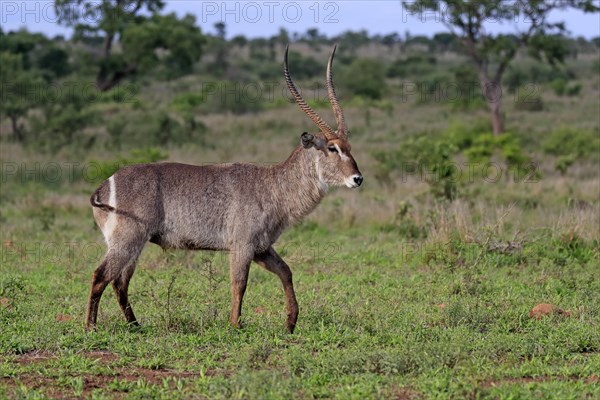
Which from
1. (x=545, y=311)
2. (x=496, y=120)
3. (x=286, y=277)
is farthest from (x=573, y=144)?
(x=286, y=277)

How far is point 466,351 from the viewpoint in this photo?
604 centimetres

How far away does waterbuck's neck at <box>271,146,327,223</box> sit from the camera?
7273 mm

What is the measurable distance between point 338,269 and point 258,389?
490cm

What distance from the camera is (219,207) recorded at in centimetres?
712

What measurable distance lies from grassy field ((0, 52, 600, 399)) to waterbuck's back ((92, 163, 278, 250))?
0.40 metres

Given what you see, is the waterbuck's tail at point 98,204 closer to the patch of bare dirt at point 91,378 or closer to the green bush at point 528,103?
the patch of bare dirt at point 91,378

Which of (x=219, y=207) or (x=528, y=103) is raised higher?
(x=219, y=207)

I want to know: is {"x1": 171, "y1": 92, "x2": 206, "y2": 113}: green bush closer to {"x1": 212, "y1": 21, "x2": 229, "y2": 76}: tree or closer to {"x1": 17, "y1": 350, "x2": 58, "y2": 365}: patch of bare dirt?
{"x1": 212, "y1": 21, "x2": 229, "y2": 76}: tree

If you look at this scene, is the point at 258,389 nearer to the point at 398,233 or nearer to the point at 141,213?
the point at 141,213

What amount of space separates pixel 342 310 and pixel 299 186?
3.71 ft

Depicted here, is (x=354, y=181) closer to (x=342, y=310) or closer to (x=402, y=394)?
(x=342, y=310)

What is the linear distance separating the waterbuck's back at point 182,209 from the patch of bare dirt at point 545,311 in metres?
2.25

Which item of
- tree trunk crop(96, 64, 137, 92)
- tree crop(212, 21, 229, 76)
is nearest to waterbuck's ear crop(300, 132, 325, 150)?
tree trunk crop(96, 64, 137, 92)

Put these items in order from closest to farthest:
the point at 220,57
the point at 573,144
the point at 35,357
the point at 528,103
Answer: the point at 35,357
the point at 573,144
the point at 528,103
the point at 220,57
